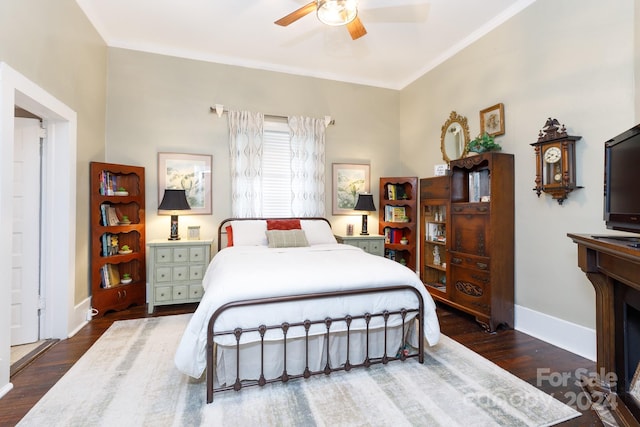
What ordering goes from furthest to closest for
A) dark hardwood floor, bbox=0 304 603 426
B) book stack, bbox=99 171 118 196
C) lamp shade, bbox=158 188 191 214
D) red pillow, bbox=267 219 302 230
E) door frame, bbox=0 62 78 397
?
1. red pillow, bbox=267 219 302 230
2. lamp shade, bbox=158 188 191 214
3. book stack, bbox=99 171 118 196
4. door frame, bbox=0 62 78 397
5. dark hardwood floor, bbox=0 304 603 426

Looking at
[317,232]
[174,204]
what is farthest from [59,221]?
[317,232]

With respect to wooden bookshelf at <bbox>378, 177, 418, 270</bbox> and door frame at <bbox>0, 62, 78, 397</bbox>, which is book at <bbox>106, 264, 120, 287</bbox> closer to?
Result: door frame at <bbox>0, 62, 78, 397</bbox>

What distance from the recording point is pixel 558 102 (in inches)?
111

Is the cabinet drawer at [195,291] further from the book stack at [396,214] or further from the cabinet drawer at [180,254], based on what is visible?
the book stack at [396,214]

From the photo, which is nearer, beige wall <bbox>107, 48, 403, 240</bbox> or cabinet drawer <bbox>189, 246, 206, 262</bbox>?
cabinet drawer <bbox>189, 246, 206, 262</bbox>

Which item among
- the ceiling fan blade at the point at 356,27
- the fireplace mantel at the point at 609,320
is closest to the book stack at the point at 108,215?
the ceiling fan blade at the point at 356,27

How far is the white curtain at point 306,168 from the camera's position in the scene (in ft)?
15.0

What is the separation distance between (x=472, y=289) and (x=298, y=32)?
367 cm

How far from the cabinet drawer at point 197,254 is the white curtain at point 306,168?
1.42 m

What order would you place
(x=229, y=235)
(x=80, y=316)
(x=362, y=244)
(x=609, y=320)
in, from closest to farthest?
1. (x=609, y=320)
2. (x=80, y=316)
3. (x=229, y=235)
4. (x=362, y=244)

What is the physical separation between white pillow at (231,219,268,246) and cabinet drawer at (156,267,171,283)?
86 cm

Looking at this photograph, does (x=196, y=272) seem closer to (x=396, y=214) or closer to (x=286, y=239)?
(x=286, y=239)

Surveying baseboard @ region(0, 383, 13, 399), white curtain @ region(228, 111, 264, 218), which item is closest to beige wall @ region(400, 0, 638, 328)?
white curtain @ region(228, 111, 264, 218)

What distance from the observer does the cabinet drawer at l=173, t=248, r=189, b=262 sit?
370 cm
